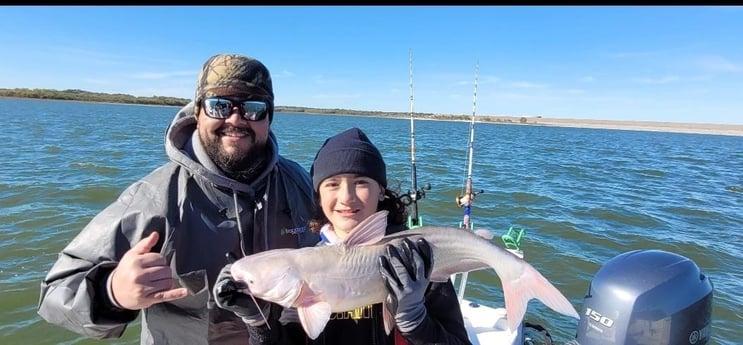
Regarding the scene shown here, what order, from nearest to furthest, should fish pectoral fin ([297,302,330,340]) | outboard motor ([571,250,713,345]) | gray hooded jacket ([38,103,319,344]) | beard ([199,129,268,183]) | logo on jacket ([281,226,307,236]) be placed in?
fish pectoral fin ([297,302,330,340]) < gray hooded jacket ([38,103,319,344]) < beard ([199,129,268,183]) < logo on jacket ([281,226,307,236]) < outboard motor ([571,250,713,345])

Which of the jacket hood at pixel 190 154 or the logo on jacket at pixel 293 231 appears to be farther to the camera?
the logo on jacket at pixel 293 231

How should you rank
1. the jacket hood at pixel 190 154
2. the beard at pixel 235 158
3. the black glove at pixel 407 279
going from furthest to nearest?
the beard at pixel 235 158 < the jacket hood at pixel 190 154 < the black glove at pixel 407 279

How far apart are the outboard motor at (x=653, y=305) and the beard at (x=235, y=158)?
11.9 ft

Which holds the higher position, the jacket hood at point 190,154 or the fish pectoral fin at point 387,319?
the jacket hood at point 190,154

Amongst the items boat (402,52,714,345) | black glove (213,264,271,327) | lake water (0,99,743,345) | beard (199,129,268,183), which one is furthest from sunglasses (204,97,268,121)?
lake water (0,99,743,345)

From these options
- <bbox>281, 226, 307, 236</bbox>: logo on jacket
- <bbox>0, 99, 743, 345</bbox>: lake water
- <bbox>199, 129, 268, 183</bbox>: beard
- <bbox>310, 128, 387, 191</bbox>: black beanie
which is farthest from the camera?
<bbox>0, 99, 743, 345</bbox>: lake water

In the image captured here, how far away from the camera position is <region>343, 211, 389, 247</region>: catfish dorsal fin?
2680mm

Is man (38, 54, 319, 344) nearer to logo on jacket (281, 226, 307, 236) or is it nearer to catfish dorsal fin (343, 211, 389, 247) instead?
logo on jacket (281, 226, 307, 236)

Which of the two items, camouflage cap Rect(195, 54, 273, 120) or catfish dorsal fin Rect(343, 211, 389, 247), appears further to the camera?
→ camouflage cap Rect(195, 54, 273, 120)

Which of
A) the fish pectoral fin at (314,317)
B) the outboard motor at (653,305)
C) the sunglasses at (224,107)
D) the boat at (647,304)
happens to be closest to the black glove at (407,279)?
the fish pectoral fin at (314,317)

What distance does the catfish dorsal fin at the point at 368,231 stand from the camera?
2680 millimetres

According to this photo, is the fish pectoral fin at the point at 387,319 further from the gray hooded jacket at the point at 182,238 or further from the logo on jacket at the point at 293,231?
the logo on jacket at the point at 293,231

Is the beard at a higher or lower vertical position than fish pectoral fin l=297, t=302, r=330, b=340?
higher
